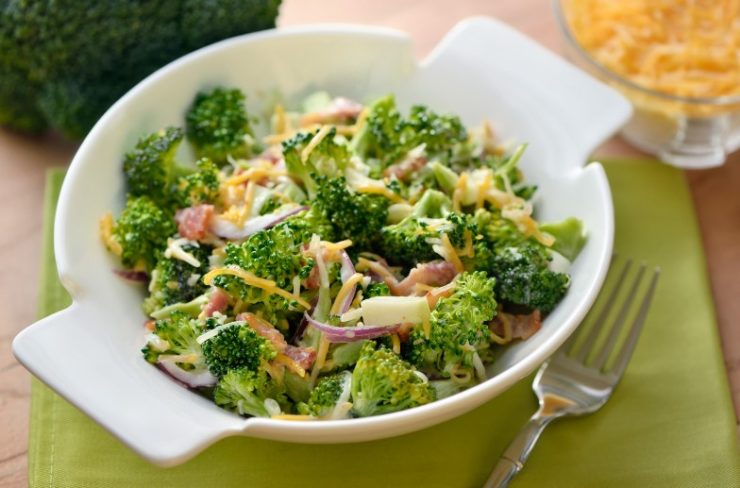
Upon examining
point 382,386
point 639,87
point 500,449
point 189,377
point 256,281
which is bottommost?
point 500,449

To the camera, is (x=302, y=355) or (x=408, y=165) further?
(x=408, y=165)

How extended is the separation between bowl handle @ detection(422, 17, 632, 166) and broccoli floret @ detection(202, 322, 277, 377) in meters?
1.20

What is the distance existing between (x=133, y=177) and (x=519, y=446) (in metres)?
1.36

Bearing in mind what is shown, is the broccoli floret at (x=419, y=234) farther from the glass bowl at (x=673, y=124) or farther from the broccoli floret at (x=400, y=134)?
the glass bowl at (x=673, y=124)

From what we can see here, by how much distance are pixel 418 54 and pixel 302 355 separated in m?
1.85

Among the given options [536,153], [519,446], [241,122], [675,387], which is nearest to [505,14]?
[536,153]

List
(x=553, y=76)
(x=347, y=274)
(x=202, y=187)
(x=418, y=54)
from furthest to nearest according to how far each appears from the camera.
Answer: (x=418, y=54) → (x=553, y=76) → (x=202, y=187) → (x=347, y=274)

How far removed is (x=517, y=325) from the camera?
93.3 inches

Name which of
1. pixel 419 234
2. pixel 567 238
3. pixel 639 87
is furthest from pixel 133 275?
pixel 639 87

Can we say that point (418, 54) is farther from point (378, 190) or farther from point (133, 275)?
point (133, 275)

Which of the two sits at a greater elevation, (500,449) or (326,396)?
(326,396)

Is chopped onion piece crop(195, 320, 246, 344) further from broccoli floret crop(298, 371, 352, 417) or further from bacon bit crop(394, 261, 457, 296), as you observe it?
bacon bit crop(394, 261, 457, 296)

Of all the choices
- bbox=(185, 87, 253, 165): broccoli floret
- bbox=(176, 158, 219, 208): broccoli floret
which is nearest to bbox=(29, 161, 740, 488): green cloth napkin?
bbox=(176, 158, 219, 208): broccoli floret

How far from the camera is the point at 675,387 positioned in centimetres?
255
